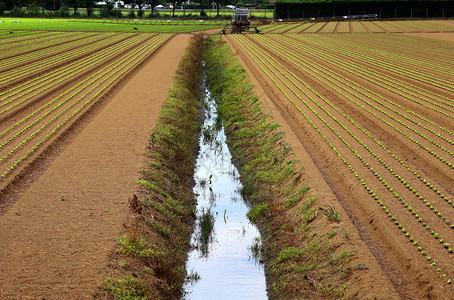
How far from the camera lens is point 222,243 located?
1290 cm

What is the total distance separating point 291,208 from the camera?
520 inches

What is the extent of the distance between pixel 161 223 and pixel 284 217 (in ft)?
8.87

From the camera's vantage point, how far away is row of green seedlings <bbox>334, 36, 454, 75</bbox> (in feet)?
106

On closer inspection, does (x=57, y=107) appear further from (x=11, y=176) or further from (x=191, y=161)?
(x=11, y=176)

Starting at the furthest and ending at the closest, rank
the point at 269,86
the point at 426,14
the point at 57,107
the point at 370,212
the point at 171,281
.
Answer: the point at 426,14, the point at 269,86, the point at 57,107, the point at 370,212, the point at 171,281

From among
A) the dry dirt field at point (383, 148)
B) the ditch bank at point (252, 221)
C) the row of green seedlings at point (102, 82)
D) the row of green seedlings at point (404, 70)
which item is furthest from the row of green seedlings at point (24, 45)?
the ditch bank at point (252, 221)

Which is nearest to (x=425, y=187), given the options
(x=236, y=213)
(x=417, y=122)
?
(x=236, y=213)

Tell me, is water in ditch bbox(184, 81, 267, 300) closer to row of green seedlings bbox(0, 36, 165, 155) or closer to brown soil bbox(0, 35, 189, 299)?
brown soil bbox(0, 35, 189, 299)

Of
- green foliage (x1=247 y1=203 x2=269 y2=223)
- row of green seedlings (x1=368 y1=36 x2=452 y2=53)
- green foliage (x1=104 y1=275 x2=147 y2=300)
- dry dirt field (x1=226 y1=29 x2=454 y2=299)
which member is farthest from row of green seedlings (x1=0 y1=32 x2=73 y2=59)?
green foliage (x1=104 y1=275 x2=147 y2=300)

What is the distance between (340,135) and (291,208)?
519 centimetres

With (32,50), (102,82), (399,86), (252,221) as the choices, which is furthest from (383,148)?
(32,50)

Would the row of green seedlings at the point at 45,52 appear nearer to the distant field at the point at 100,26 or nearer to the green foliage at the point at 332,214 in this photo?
the distant field at the point at 100,26

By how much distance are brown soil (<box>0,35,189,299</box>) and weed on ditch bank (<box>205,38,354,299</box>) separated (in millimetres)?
3063

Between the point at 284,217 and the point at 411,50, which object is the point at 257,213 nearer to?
the point at 284,217
